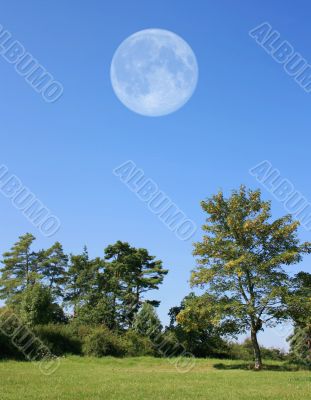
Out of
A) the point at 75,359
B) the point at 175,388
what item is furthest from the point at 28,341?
the point at 175,388

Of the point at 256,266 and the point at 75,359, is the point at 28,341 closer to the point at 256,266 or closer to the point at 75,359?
the point at 75,359

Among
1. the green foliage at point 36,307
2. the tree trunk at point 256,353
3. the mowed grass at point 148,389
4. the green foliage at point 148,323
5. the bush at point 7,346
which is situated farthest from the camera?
the green foliage at point 148,323

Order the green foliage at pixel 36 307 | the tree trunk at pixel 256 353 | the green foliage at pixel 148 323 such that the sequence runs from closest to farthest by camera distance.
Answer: the tree trunk at pixel 256 353 < the green foliage at pixel 36 307 < the green foliage at pixel 148 323

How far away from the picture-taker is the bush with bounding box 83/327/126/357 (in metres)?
38.1

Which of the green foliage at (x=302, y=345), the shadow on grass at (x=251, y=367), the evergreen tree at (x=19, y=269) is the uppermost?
the green foliage at (x=302, y=345)

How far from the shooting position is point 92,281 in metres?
59.2

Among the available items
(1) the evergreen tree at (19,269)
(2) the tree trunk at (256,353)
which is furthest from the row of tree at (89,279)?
(2) the tree trunk at (256,353)

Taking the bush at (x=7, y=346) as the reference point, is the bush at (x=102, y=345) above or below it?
above

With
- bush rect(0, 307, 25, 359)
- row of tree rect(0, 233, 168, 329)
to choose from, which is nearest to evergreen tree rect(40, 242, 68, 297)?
row of tree rect(0, 233, 168, 329)

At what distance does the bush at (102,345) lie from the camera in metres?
38.1

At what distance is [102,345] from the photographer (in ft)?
126

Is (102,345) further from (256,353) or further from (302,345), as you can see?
(302,345)

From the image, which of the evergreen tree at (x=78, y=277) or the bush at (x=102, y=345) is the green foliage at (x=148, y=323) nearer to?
the bush at (x=102, y=345)

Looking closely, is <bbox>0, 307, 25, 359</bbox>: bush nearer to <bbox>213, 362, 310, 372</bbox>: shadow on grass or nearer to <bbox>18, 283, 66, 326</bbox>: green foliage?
<bbox>18, 283, 66, 326</bbox>: green foliage
